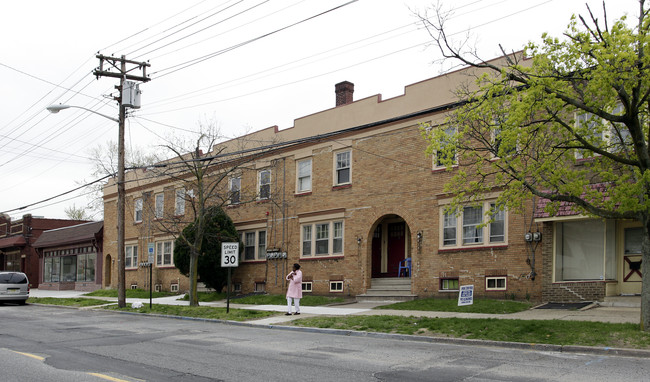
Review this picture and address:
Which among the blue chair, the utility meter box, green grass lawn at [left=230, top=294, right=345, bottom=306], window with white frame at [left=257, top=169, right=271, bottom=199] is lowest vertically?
green grass lawn at [left=230, top=294, right=345, bottom=306]

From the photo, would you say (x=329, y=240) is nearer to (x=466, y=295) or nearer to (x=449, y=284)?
(x=449, y=284)

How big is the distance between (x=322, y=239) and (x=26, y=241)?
1391 inches

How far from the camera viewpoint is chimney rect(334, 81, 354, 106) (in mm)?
26500

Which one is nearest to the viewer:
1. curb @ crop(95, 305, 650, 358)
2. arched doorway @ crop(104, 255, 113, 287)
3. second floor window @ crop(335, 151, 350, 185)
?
curb @ crop(95, 305, 650, 358)

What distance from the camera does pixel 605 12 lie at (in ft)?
38.3

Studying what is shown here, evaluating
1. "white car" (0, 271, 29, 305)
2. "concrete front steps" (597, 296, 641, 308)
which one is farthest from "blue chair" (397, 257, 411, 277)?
"white car" (0, 271, 29, 305)

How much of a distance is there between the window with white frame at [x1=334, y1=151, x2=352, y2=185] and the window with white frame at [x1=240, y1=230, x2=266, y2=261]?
18.1 feet

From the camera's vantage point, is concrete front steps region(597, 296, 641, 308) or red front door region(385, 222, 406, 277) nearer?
concrete front steps region(597, 296, 641, 308)

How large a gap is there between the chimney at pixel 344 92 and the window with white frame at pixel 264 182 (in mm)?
5007

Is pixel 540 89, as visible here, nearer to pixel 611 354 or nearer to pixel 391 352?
pixel 611 354

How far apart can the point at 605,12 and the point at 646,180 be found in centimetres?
334

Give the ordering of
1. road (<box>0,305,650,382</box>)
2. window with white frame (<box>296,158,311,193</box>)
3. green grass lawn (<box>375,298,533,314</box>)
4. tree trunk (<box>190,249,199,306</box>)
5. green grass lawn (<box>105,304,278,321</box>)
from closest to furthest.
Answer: road (<box>0,305,650,382</box>) → green grass lawn (<box>375,298,533,314</box>) → green grass lawn (<box>105,304,278,321</box>) → tree trunk (<box>190,249,199,306</box>) → window with white frame (<box>296,158,311,193</box>)

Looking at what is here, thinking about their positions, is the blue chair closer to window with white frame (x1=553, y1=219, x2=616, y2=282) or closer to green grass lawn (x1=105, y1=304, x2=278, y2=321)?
green grass lawn (x1=105, y1=304, x2=278, y2=321)

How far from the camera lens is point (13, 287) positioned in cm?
2864
